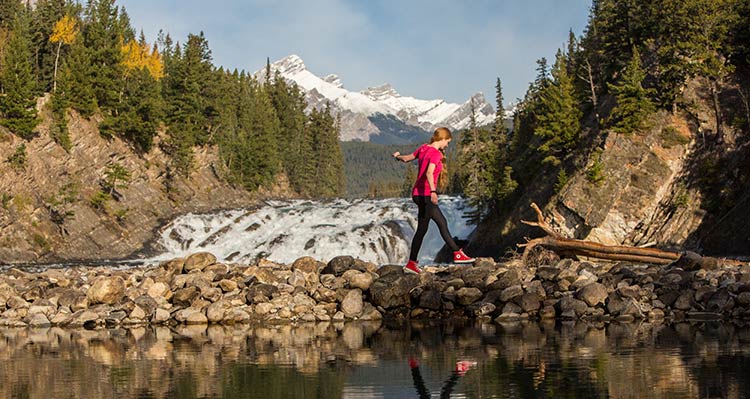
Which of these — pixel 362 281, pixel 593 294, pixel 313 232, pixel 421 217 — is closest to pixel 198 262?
pixel 362 281

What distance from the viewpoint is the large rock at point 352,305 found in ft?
56.7

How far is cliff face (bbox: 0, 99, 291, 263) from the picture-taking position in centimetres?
4975

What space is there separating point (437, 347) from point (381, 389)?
3894mm

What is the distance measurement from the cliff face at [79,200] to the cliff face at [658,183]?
107ft

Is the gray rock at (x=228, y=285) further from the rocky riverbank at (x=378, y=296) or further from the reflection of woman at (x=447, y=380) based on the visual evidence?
the reflection of woman at (x=447, y=380)

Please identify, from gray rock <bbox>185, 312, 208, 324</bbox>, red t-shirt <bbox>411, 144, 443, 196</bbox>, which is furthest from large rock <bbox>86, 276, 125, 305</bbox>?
red t-shirt <bbox>411, 144, 443, 196</bbox>

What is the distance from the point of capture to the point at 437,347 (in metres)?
11.5

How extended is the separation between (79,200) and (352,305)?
147 feet

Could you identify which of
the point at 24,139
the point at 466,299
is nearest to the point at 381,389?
the point at 466,299

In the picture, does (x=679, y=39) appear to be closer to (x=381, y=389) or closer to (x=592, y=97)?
(x=592, y=97)

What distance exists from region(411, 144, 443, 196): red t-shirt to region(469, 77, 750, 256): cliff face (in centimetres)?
3171

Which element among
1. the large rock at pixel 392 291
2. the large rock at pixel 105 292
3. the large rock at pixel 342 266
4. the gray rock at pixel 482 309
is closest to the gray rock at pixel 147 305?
the large rock at pixel 105 292

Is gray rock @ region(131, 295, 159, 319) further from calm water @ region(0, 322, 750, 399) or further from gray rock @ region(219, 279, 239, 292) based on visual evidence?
calm water @ region(0, 322, 750, 399)

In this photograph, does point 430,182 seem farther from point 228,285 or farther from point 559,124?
point 559,124
